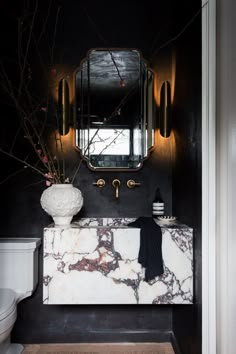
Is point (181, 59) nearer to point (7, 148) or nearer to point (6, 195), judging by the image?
point (7, 148)

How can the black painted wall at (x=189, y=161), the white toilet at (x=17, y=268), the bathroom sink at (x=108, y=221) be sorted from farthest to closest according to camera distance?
the bathroom sink at (x=108, y=221) < the white toilet at (x=17, y=268) < the black painted wall at (x=189, y=161)

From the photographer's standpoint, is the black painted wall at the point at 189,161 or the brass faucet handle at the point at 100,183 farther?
the brass faucet handle at the point at 100,183

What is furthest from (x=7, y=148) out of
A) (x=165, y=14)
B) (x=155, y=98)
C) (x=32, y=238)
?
(x=165, y=14)

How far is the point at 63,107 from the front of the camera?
2660 mm

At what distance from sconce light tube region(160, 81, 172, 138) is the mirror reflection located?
9 centimetres

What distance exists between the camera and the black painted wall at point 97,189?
8.73 ft

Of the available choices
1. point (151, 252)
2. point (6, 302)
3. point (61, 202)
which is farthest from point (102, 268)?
point (6, 302)

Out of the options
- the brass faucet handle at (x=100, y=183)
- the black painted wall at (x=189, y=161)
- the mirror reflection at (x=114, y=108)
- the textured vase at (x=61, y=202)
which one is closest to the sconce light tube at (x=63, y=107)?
the mirror reflection at (x=114, y=108)

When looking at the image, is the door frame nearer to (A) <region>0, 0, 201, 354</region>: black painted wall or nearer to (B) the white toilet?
(A) <region>0, 0, 201, 354</region>: black painted wall

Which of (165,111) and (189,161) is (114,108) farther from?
(189,161)

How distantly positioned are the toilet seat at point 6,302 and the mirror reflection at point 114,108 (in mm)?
1064

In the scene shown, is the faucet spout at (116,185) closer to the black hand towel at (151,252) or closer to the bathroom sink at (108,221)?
the bathroom sink at (108,221)

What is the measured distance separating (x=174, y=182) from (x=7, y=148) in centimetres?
129

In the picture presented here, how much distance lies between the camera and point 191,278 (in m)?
2.12
